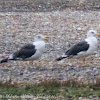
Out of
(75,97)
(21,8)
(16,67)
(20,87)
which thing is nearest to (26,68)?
(16,67)

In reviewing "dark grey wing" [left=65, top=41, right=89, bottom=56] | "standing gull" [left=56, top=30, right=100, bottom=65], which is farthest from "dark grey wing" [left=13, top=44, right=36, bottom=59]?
"dark grey wing" [left=65, top=41, right=89, bottom=56]

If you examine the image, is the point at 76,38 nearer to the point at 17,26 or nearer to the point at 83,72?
the point at 17,26

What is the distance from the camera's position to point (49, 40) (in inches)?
556

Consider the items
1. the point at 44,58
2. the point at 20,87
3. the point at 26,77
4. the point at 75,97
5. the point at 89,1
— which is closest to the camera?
the point at 75,97

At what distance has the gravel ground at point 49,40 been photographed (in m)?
9.45

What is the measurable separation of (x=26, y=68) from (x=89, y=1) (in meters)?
15.4

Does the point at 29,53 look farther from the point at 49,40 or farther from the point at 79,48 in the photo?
the point at 49,40

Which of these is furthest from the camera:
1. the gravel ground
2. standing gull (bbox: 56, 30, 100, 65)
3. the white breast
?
the white breast

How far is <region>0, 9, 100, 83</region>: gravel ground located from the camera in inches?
372

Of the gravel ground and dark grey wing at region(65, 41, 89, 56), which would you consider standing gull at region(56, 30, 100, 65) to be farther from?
the gravel ground

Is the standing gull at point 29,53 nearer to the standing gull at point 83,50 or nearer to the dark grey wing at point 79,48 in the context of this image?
the standing gull at point 83,50

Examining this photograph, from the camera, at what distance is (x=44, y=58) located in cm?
1143

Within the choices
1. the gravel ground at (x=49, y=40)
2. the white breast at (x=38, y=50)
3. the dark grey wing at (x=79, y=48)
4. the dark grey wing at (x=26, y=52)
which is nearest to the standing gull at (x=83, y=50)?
the dark grey wing at (x=79, y=48)

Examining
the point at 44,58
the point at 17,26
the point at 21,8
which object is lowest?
the point at 44,58
